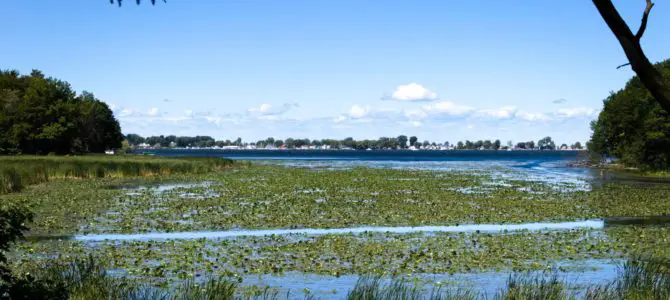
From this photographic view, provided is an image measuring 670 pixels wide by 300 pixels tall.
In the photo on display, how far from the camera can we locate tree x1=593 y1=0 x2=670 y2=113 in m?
8.34

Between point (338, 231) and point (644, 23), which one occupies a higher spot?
point (644, 23)

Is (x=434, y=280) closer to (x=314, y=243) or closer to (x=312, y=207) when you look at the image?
(x=314, y=243)

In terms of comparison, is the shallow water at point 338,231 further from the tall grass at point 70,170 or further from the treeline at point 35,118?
the treeline at point 35,118

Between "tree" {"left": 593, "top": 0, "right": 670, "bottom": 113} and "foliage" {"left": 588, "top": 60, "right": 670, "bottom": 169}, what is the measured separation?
65371 mm

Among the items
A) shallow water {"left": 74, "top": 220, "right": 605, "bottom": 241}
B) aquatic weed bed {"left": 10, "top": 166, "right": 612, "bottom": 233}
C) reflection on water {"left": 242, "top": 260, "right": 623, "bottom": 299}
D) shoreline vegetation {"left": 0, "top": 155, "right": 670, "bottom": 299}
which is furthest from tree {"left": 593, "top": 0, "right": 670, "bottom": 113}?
aquatic weed bed {"left": 10, "top": 166, "right": 612, "bottom": 233}

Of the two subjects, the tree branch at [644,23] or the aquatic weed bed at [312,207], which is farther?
the aquatic weed bed at [312,207]

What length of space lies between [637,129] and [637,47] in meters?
76.8

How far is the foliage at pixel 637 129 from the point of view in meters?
71.8

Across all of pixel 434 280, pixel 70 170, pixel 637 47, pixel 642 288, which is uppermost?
pixel 637 47

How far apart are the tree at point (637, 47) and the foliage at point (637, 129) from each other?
65.4 metres

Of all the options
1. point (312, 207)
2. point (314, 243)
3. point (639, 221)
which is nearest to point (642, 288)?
Result: point (314, 243)

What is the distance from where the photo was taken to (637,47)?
841cm

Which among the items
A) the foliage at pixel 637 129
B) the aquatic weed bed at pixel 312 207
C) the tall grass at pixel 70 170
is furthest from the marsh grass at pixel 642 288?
the foliage at pixel 637 129

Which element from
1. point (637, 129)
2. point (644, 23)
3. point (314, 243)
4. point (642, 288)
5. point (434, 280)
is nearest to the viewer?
point (644, 23)
